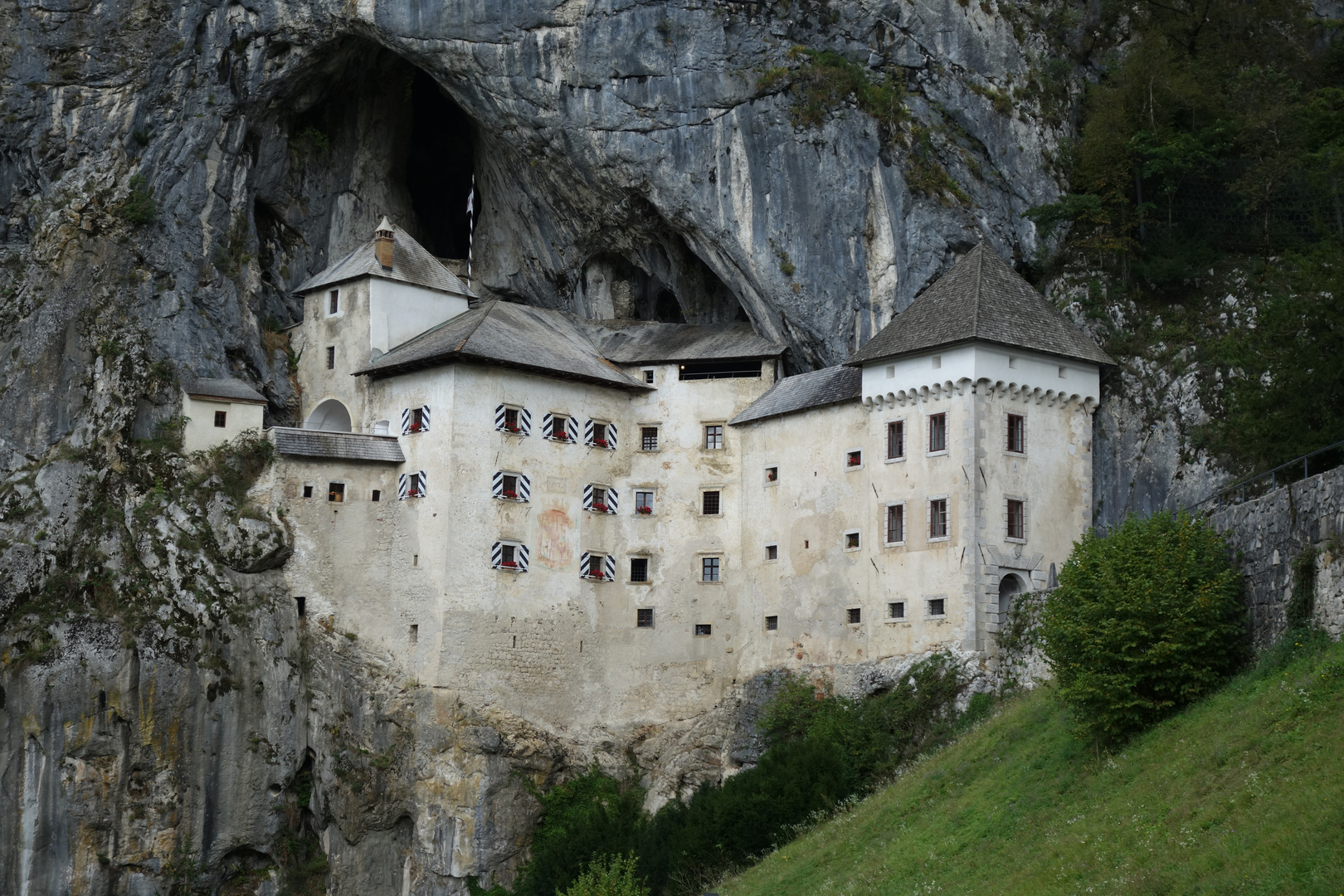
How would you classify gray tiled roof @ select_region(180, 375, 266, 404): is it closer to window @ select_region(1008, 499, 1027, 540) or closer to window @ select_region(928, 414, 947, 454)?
window @ select_region(928, 414, 947, 454)

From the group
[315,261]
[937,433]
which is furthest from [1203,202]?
[315,261]

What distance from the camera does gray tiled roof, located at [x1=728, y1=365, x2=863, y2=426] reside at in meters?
57.7

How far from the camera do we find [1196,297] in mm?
58312

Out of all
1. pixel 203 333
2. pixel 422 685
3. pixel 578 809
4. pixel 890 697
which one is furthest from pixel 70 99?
pixel 890 697

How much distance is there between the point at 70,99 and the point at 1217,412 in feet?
143

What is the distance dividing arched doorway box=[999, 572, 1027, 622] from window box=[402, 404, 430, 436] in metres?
20.1

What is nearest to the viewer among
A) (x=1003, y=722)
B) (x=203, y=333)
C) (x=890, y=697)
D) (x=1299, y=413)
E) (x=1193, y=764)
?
→ (x=1193, y=764)

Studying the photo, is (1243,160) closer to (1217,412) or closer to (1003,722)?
(1217,412)

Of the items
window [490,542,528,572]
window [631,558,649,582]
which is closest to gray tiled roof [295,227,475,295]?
window [490,542,528,572]

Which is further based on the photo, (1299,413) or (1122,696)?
(1299,413)

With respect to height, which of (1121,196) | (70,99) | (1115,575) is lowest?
(1115,575)

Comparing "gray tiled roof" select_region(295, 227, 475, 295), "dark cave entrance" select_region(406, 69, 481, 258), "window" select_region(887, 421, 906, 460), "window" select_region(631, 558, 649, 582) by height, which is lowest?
"window" select_region(631, 558, 649, 582)

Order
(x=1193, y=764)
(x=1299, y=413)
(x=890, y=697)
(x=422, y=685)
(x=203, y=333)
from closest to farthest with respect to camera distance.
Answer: (x=1193, y=764), (x=1299, y=413), (x=890, y=697), (x=422, y=685), (x=203, y=333)

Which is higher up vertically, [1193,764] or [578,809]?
[1193,764]
